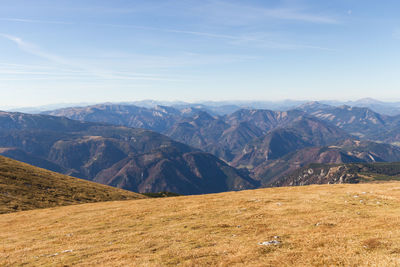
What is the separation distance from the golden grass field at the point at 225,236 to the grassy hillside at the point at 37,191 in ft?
61.0

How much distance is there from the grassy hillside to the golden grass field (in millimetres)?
18600

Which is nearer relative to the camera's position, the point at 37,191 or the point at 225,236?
the point at 225,236

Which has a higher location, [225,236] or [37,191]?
[225,236]

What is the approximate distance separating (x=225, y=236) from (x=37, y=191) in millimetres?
68439

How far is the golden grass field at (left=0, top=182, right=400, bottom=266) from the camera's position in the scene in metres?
19.3

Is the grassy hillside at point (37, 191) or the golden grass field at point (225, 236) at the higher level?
the golden grass field at point (225, 236)

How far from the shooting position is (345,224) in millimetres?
26750

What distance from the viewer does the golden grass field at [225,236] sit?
19328 mm

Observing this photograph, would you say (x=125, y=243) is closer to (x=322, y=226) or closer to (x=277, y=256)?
(x=277, y=256)

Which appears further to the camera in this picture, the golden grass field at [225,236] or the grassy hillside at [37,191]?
the grassy hillside at [37,191]

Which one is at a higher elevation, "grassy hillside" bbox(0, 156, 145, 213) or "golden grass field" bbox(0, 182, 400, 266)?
"golden grass field" bbox(0, 182, 400, 266)

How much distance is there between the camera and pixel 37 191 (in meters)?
70.8

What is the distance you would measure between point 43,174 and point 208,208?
7504 centimetres

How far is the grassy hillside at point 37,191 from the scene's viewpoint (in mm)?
61984
